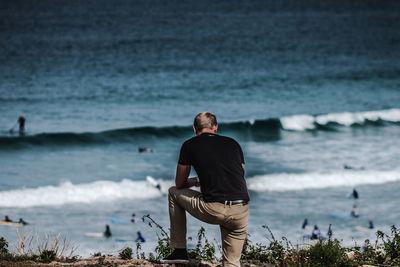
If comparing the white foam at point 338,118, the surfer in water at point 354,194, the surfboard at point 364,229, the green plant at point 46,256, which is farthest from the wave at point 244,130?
the green plant at point 46,256

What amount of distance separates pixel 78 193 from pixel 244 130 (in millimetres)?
12289

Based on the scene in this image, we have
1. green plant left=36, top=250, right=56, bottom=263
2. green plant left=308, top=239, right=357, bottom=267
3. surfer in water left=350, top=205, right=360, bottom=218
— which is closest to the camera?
green plant left=308, top=239, right=357, bottom=267

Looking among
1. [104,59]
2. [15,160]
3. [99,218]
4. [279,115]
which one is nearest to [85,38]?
[104,59]

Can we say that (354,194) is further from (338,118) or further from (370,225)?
(338,118)

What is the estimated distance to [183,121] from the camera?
29.8 metres

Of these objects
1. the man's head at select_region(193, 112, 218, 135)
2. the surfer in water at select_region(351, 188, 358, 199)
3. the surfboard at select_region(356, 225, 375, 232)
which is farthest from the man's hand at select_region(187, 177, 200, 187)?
the surfer in water at select_region(351, 188, 358, 199)

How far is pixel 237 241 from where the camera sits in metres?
4.57

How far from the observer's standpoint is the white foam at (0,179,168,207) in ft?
57.6

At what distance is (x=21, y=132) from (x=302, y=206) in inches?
637

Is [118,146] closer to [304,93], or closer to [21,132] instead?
[21,132]

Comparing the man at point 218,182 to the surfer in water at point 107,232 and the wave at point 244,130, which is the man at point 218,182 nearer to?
the surfer in water at point 107,232

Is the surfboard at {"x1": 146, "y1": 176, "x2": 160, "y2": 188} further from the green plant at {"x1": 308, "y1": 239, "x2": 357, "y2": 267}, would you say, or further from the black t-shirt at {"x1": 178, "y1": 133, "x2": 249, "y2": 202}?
the black t-shirt at {"x1": 178, "y1": 133, "x2": 249, "y2": 202}

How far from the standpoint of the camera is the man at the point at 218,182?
4387mm

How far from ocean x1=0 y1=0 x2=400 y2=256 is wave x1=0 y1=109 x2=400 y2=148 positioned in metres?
0.08
